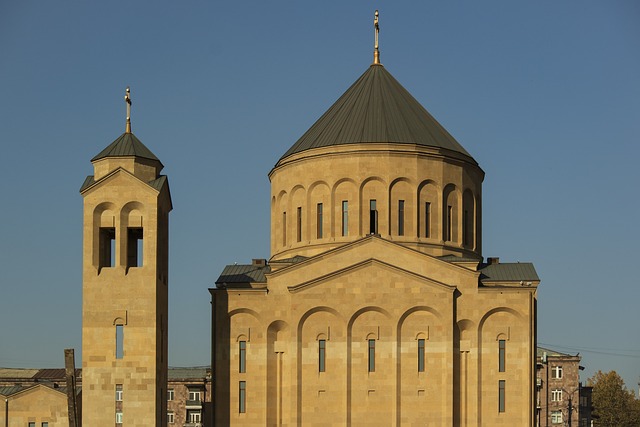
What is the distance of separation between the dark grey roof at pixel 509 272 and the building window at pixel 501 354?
12.2 ft

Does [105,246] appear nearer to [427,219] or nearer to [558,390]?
[427,219]

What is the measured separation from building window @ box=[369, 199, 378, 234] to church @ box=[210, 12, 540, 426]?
0.22 feet

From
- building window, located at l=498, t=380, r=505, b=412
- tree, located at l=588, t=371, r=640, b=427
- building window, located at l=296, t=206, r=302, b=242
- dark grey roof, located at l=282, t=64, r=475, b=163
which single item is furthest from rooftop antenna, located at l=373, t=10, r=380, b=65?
tree, located at l=588, t=371, r=640, b=427

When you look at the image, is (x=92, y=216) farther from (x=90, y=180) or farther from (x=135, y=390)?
(x=135, y=390)

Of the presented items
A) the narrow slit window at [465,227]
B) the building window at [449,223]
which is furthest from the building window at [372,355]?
the narrow slit window at [465,227]

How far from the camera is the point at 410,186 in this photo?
60.4m

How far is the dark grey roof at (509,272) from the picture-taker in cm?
5862

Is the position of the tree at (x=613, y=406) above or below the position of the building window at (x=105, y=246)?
below

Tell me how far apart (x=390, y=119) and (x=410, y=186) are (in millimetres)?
3957

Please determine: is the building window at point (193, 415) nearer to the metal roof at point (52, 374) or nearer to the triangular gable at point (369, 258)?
the metal roof at point (52, 374)

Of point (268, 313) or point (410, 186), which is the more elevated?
point (410, 186)

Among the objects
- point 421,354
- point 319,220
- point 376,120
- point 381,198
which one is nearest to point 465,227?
point 381,198

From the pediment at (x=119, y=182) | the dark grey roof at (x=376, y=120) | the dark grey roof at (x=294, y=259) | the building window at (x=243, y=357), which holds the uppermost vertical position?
the dark grey roof at (x=376, y=120)

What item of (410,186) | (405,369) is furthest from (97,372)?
(410,186)
